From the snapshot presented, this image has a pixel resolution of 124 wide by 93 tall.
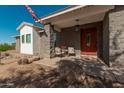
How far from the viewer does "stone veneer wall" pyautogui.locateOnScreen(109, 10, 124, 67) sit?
4438mm

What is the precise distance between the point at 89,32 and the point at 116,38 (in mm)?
3575

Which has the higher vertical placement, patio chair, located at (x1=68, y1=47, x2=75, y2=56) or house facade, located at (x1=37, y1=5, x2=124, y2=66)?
house facade, located at (x1=37, y1=5, x2=124, y2=66)

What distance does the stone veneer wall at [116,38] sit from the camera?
4438 mm

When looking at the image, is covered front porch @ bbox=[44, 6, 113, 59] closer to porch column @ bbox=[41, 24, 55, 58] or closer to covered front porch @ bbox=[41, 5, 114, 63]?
covered front porch @ bbox=[41, 5, 114, 63]

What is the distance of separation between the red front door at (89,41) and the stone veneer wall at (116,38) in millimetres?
3073

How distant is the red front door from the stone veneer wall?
3.07 meters

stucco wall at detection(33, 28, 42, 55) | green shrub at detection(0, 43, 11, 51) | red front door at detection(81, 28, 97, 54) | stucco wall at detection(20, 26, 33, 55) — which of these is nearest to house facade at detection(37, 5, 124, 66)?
red front door at detection(81, 28, 97, 54)

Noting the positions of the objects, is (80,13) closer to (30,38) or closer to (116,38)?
(116,38)

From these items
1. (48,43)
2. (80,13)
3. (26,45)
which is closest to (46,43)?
(48,43)

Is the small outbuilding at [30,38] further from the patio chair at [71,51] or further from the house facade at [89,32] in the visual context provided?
the patio chair at [71,51]

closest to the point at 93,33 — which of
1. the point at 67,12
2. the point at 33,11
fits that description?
the point at 67,12

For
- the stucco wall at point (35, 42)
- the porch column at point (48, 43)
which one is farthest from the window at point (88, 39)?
the stucco wall at point (35, 42)

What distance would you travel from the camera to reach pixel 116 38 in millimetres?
4543

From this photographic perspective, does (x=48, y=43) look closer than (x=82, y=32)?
Yes
